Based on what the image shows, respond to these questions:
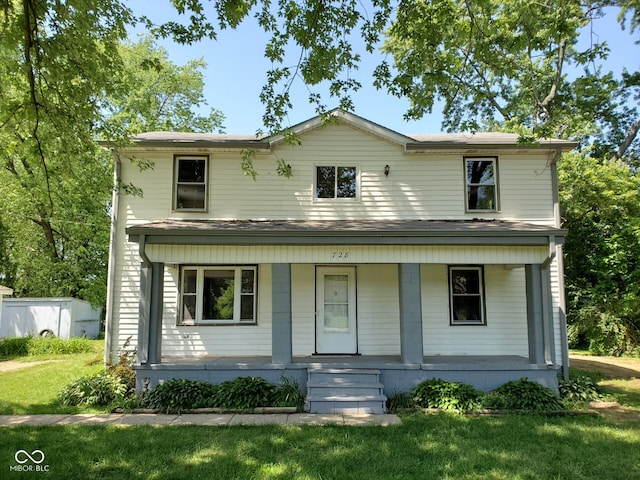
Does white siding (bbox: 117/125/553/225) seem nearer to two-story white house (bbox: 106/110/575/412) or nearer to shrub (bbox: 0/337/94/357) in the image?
two-story white house (bbox: 106/110/575/412)

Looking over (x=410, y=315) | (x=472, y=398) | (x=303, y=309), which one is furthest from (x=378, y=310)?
(x=472, y=398)

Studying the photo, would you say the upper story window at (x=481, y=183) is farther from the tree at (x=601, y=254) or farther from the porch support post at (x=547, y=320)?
the tree at (x=601, y=254)

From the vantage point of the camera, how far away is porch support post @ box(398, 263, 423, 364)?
812 centimetres

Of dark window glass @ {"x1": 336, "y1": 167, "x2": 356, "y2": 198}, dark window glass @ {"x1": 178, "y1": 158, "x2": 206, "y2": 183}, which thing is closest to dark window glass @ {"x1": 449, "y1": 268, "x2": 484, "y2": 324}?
dark window glass @ {"x1": 336, "y1": 167, "x2": 356, "y2": 198}

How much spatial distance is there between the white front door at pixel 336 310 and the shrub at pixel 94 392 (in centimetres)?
425

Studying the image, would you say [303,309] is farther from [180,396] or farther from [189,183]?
[189,183]

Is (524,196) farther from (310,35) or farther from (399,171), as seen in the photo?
(310,35)

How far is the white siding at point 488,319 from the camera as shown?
9633 mm

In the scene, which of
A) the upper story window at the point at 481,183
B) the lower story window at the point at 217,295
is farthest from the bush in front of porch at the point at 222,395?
the upper story window at the point at 481,183

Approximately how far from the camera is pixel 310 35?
6484 millimetres

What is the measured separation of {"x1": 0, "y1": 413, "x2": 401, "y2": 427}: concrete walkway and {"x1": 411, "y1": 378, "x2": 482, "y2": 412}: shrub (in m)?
0.90

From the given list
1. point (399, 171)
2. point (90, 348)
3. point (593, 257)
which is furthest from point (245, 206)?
point (593, 257)

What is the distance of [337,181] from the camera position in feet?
33.2

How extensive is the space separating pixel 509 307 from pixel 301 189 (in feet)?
18.9
